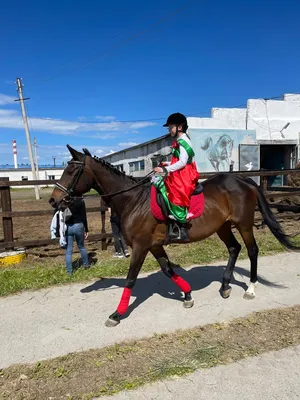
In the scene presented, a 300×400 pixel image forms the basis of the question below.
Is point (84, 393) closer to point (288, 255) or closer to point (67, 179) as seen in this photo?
point (67, 179)

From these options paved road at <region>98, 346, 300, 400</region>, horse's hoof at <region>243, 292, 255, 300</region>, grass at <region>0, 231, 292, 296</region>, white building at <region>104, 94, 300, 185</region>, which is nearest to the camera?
paved road at <region>98, 346, 300, 400</region>

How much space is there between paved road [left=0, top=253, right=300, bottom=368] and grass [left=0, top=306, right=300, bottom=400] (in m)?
0.20

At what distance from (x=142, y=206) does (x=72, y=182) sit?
96 centimetres

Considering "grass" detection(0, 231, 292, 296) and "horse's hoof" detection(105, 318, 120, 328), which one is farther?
"grass" detection(0, 231, 292, 296)

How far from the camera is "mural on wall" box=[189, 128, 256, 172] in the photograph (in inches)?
728

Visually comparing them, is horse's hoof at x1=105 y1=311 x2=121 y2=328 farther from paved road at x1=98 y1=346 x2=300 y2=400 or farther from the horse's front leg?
paved road at x1=98 y1=346 x2=300 y2=400

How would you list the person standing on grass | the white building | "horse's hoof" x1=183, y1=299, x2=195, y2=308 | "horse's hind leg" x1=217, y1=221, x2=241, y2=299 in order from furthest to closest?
the white building < the person standing on grass < "horse's hind leg" x1=217, y1=221, x2=241, y2=299 < "horse's hoof" x1=183, y1=299, x2=195, y2=308

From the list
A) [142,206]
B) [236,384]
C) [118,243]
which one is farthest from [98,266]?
[236,384]

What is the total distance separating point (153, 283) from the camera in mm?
5324

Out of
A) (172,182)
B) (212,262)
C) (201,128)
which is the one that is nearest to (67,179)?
(172,182)

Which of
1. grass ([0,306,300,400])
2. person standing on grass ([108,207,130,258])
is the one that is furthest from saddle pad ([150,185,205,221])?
person standing on grass ([108,207,130,258])

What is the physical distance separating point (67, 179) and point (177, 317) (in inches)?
89.5

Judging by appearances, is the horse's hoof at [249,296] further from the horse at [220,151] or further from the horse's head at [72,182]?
the horse at [220,151]

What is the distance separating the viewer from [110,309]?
4352mm
